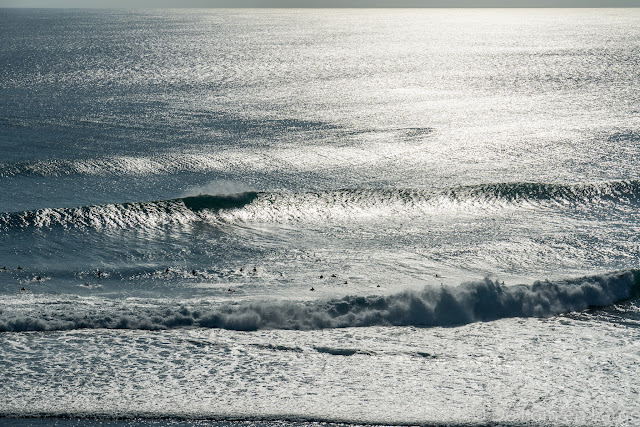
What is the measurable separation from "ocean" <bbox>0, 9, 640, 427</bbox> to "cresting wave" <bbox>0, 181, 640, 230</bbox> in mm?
73

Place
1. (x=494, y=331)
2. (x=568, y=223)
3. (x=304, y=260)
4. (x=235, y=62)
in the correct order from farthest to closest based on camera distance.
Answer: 1. (x=235, y=62)
2. (x=568, y=223)
3. (x=304, y=260)
4. (x=494, y=331)

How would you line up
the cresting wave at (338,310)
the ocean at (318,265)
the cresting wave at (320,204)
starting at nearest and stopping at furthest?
the ocean at (318,265), the cresting wave at (338,310), the cresting wave at (320,204)

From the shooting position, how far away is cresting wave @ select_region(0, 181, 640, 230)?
15.8 metres

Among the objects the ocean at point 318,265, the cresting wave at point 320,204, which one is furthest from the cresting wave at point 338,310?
the cresting wave at point 320,204

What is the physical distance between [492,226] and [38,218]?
1072cm

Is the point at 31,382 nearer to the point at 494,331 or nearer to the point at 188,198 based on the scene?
the point at 494,331

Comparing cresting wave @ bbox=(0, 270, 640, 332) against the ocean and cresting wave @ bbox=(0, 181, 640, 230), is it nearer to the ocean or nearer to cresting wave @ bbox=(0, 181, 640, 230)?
the ocean

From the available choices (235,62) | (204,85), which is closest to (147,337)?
(204,85)

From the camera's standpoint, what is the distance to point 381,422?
6.92 metres

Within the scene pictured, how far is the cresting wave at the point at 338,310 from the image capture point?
9461mm

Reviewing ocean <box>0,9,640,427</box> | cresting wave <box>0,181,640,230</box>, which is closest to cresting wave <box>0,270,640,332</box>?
ocean <box>0,9,640,427</box>

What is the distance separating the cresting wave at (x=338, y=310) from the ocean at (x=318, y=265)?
40 mm

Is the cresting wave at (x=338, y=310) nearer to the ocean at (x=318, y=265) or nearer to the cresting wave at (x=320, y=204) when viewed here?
the ocean at (x=318, y=265)

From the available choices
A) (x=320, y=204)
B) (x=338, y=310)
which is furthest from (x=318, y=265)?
(x=320, y=204)
